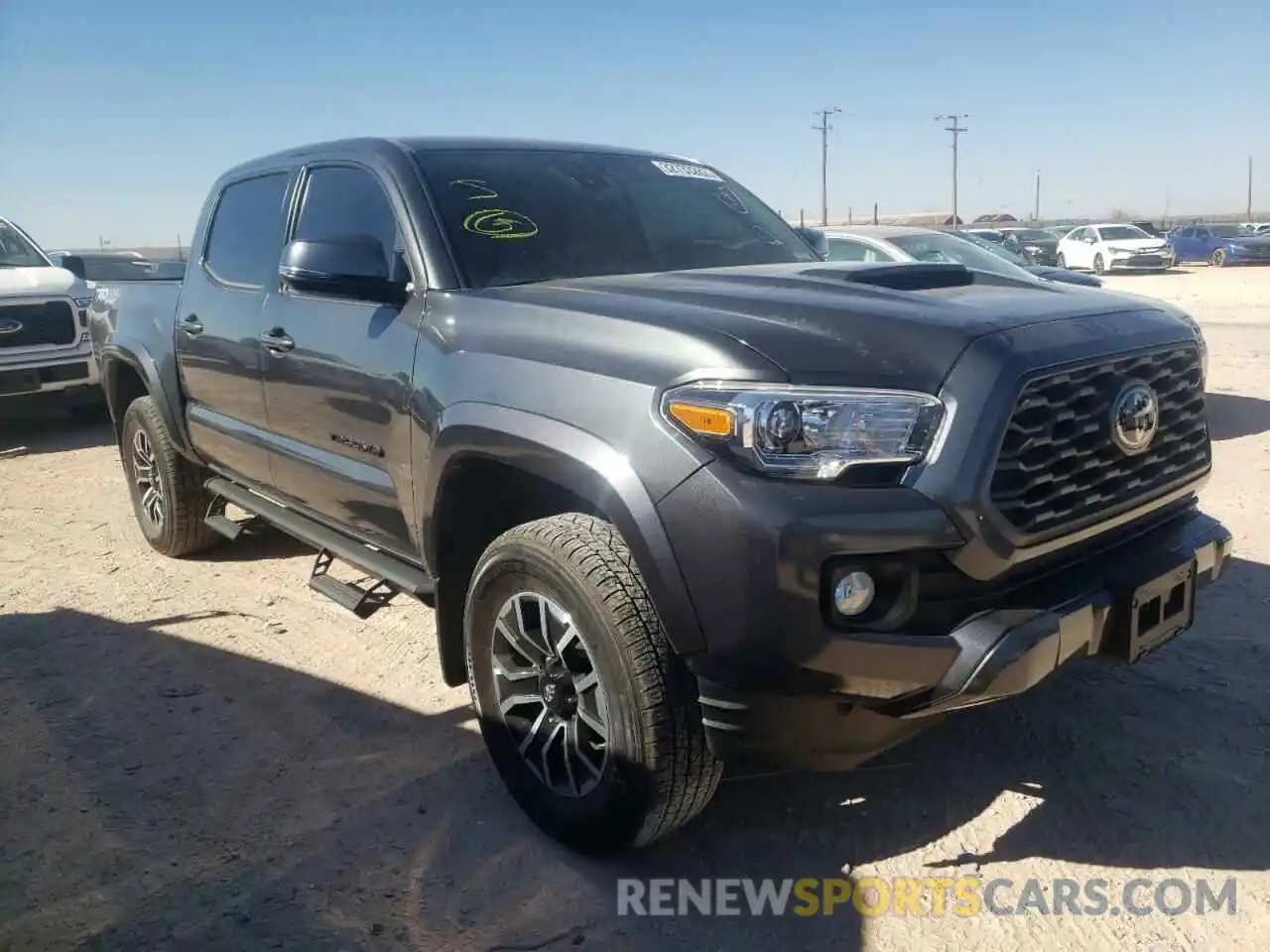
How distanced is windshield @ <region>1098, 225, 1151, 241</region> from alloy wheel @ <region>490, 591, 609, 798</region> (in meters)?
31.4

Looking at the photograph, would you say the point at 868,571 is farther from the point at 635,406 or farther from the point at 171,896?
the point at 171,896

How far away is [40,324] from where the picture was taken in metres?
9.27

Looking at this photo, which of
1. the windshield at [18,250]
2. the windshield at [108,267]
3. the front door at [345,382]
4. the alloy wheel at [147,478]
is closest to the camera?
the front door at [345,382]

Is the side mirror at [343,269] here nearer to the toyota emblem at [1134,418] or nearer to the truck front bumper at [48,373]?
the toyota emblem at [1134,418]

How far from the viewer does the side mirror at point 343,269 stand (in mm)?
3170

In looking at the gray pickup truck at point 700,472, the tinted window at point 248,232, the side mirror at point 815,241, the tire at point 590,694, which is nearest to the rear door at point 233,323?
the tinted window at point 248,232

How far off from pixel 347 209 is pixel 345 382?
71 centimetres

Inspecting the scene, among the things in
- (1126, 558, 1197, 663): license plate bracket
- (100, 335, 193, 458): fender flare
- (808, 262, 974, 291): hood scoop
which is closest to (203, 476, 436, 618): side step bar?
(100, 335, 193, 458): fender flare

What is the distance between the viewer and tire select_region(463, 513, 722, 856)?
8.14 feet

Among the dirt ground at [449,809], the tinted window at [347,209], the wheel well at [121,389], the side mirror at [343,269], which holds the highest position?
the tinted window at [347,209]

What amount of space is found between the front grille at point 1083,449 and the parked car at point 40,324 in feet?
30.2

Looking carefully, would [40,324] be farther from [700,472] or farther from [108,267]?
[700,472]

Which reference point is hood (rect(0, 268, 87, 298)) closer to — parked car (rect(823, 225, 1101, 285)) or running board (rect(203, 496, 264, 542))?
running board (rect(203, 496, 264, 542))

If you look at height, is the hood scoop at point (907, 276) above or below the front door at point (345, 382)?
above
